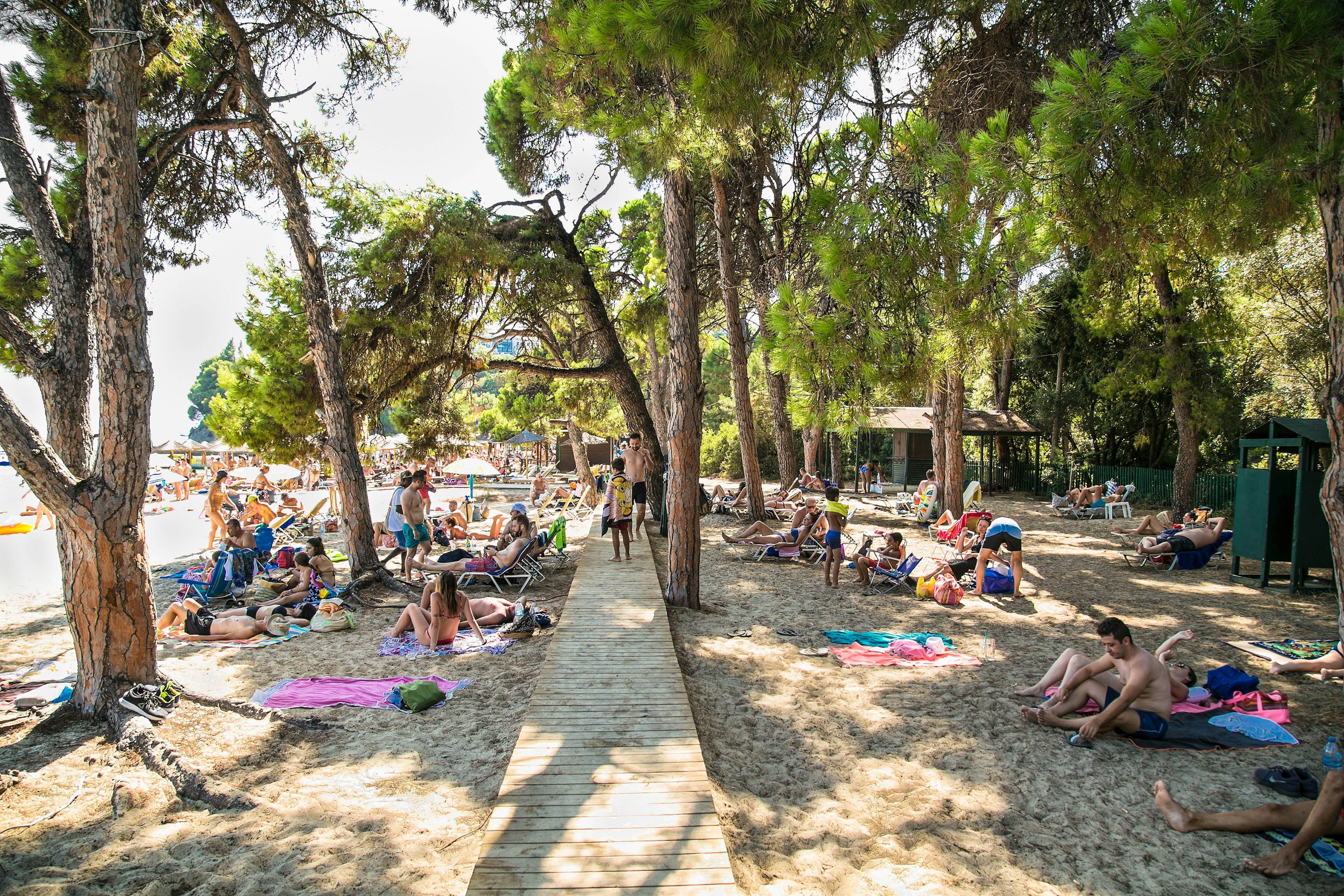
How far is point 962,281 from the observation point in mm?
6375

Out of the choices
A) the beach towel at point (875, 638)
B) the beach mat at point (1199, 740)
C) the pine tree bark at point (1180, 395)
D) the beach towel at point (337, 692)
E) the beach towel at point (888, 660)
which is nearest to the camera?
the beach mat at point (1199, 740)

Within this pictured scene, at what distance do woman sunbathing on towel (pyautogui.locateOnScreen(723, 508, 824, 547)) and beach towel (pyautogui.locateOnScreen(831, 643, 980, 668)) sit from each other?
14.6 feet

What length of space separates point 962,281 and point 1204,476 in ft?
50.8

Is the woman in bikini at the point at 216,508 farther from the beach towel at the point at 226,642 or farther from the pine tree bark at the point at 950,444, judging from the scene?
the pine tree bark at the point at 950,444

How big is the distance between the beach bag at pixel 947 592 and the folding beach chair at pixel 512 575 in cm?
534

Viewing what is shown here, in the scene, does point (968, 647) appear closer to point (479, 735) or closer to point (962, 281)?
point (962, 281)

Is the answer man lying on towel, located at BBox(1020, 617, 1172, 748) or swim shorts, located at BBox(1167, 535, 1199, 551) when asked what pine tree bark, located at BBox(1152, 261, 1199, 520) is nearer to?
swim shorts, located at BBox(1167, 535, 1199, 551)

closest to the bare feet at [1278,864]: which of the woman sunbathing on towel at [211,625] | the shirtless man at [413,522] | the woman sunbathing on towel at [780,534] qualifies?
the woman sunbathing on towel at [780,534]

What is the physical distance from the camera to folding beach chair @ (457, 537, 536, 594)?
9.55 meters

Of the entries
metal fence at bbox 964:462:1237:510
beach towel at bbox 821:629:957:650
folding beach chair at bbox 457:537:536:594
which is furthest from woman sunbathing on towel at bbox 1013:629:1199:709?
metal fence at bbox 964:462:1237:510

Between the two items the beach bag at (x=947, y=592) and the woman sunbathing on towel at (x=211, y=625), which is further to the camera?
the beach bag at (x=947, y=592)

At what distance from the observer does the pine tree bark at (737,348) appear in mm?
13430

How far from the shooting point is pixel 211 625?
7.65m

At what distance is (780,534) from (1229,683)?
720cm
